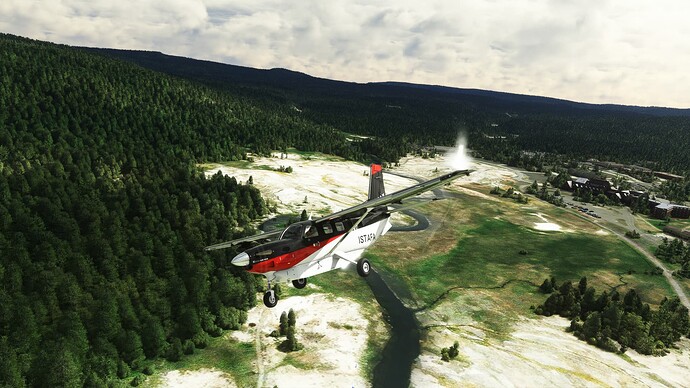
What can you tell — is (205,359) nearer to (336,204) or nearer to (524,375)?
(524,375)

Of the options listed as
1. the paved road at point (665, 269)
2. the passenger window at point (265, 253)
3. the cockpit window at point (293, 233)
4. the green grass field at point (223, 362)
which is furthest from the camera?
the paved road at point (665, 269)

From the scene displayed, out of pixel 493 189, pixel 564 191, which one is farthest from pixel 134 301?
pixel 564 191

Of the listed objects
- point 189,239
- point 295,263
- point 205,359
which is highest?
point 295,263

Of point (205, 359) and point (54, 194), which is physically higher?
point (54, 194)

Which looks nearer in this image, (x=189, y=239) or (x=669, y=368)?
(x=669, y=368)

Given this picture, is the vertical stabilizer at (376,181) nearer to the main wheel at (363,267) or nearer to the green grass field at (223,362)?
the main wheel at (363,267)

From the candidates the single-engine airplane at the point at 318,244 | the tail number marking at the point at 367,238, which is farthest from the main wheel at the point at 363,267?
the tail number marking at the point at 367,238

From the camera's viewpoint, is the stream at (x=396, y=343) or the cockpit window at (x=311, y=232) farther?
the stream at (x=396, y=343)

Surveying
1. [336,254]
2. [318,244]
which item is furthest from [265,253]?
[336,254]
